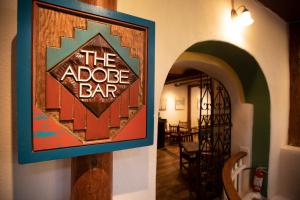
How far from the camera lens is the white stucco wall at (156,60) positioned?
2.30 feet

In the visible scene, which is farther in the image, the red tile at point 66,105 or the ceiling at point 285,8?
the ceiling at point 285,8

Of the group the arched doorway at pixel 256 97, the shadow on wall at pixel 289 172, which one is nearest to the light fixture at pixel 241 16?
the arched doorway at pixel 256 97

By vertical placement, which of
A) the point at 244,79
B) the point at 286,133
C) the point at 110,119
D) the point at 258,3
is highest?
the point at 258,3

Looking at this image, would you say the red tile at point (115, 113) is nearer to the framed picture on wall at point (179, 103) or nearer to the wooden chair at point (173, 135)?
the wooden chair at point (173, 135)

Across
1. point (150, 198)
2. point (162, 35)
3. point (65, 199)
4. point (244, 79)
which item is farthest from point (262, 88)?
point (65, 199)

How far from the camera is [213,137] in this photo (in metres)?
2.82

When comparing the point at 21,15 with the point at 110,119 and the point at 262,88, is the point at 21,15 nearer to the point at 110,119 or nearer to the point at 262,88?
the point at 110,119

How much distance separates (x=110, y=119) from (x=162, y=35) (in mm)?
635

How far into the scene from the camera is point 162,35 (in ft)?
3.65

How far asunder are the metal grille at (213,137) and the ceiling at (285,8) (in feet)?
3.53

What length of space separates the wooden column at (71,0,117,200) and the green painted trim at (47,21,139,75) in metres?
0.11

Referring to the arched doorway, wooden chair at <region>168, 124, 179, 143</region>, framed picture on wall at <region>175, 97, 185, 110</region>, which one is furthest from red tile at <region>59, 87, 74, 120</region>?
framed picture on wall at <region>175, 97, 185, 110</region>

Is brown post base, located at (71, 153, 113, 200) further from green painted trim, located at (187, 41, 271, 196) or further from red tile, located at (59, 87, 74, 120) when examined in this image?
green painted trim, located at (187, 41, 271, 196)

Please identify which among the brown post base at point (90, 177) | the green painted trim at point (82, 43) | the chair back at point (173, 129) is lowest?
the chair back at point (173, 129)
